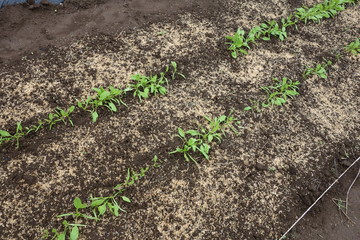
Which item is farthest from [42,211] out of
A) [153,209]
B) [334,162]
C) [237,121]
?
[334,162]

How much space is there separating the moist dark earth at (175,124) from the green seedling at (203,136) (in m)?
0.08

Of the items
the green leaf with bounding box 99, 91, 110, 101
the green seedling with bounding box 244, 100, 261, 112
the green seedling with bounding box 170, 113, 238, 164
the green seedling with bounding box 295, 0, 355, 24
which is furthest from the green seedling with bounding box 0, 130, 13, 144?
the green seedling with bounding box 295, 0, 355, 24

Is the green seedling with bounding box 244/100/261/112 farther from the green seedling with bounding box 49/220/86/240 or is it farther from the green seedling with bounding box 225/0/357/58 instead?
the green seedling with bounding box 49/220/86/240

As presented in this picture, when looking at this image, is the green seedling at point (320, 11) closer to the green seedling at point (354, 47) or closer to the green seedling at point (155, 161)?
the green seedling at point (354, 47)

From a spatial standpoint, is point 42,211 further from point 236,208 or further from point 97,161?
point 236,208

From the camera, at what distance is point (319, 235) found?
2.39 metres

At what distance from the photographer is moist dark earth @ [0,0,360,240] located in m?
2.39

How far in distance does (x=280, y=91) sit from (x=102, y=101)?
6.38 ft

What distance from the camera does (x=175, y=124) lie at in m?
2.88

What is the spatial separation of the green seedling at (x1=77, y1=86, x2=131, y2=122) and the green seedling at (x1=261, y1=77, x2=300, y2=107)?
1.53m

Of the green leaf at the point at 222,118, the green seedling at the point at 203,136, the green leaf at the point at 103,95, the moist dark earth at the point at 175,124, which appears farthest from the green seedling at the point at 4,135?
the green leaf at the point at 222,118

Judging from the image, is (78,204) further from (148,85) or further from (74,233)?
(148,85)

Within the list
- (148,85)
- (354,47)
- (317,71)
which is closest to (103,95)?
(148,85)

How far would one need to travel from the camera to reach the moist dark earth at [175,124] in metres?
2.39
